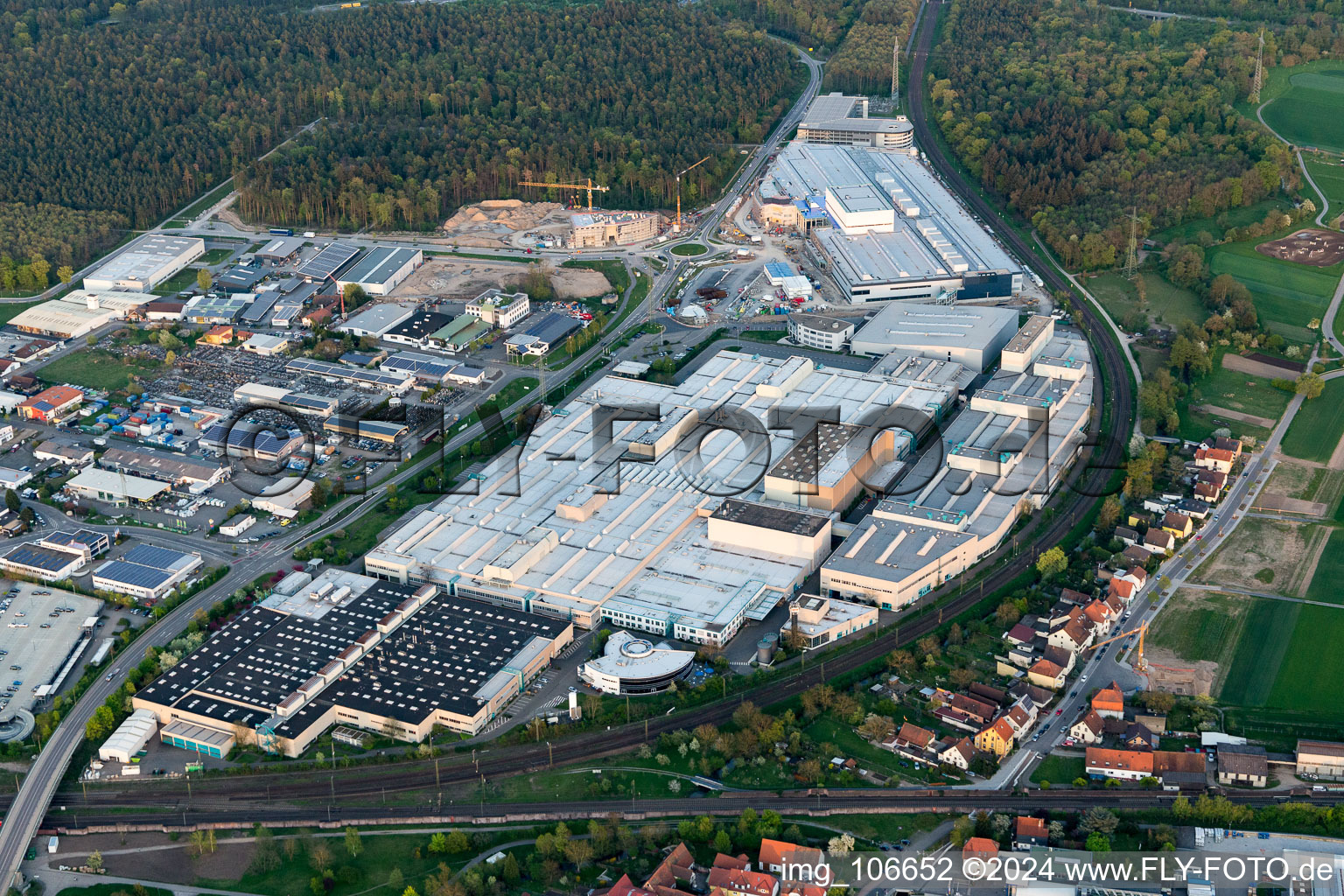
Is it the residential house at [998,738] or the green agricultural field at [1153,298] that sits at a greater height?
the green agricultural field at [1153,298]

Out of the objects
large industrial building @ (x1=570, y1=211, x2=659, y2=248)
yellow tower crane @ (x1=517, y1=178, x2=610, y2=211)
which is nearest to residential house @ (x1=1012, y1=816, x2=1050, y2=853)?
large industrial building @ (x1=570, y1=211, x2=659, y2=248)

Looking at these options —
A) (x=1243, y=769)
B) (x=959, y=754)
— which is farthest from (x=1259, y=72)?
(x=959, y=754)

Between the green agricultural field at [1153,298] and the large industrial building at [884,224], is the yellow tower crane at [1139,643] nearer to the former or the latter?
the green agricultural field at [1153,298]

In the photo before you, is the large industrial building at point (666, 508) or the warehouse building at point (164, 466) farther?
the warehouse building at point (164, 466)

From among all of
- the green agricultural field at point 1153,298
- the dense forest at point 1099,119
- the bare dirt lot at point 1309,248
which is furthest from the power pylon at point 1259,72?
the green agricultural field at point 1153,298

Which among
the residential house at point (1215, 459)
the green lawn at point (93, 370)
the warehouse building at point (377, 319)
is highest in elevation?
the residential house at point (1215, 459)

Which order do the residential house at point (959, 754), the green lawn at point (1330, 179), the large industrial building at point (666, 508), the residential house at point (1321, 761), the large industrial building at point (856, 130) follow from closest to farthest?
the residential house at point (1321, 761)
the residential house at point (959, 754)
the large industrial building at point (666, 508)
the green lawn at point (1330, 179)
the large industrial building at point (856, 130)

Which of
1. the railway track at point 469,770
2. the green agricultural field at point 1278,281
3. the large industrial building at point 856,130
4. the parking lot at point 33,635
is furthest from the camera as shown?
the large industrial building at point 856,130
